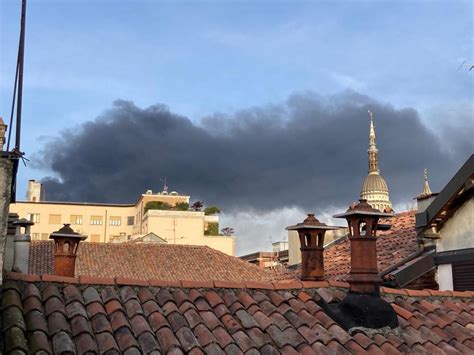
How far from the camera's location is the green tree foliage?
5566 centimetres

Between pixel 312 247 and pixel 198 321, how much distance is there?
3.25m

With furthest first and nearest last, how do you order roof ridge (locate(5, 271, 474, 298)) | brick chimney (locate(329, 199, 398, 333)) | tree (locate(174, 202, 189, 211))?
1. tree (locate(174, 202, 189, 211))
2. brick chimney (locate(329, 199, 398, 333))
3. roof ridge (locate(5, 271, 474, 298))

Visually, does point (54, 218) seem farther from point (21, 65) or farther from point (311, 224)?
point (21, 65)

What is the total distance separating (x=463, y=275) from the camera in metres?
11.4

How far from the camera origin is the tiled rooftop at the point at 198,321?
6.20m

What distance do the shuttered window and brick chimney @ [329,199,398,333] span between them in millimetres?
3359

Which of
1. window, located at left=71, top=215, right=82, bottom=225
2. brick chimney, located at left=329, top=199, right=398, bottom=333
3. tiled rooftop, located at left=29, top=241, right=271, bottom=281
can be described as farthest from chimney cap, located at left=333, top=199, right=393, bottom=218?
window, located at left=71, top=215, right=82, bottom=225

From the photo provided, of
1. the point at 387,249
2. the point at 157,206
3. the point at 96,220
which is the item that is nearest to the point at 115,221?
the point at 96,220

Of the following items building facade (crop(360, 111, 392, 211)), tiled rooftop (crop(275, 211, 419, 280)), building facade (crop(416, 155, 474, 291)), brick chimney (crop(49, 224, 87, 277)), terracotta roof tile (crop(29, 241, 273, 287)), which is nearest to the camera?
brick chimney (crop(49, 224, 87, 277))

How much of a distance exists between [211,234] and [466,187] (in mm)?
44685

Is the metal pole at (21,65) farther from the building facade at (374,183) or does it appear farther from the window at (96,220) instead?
the building facade at (374,183)

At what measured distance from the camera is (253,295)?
816 centimetres

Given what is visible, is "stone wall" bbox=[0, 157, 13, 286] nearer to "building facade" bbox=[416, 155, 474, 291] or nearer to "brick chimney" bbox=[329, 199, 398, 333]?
"brick chimney" bbox=[329, 199, 398, 333]

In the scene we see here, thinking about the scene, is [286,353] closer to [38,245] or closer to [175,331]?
[175,331]
